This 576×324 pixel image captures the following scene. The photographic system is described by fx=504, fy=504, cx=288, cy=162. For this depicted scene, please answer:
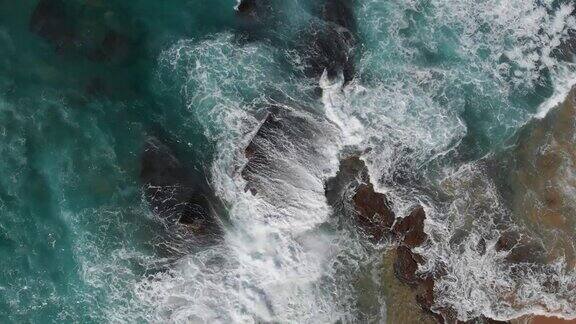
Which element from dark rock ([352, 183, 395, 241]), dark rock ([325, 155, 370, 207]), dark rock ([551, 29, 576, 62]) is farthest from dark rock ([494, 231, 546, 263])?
dark rock ([551, 29, 576, 62])

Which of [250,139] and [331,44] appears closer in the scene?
[250,139]

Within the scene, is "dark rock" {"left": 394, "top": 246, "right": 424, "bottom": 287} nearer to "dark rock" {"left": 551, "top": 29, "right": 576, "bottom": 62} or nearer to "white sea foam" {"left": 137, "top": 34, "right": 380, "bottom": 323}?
"white sea foam" {"left": 137, "top": 34, "right": 380, "bottom": 323}

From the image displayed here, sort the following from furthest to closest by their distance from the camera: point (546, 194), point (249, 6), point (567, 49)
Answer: point (567, 49)
point (249, 6)
point (546, 194)

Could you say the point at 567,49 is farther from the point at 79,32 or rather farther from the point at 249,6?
the point at 79,32

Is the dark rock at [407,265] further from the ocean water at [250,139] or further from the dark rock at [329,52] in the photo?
the dark rock at [329,52]

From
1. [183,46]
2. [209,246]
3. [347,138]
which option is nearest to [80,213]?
[209,246]

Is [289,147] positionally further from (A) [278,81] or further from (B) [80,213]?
(B) [80,213]

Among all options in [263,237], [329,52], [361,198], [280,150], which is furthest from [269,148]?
[329,52]
